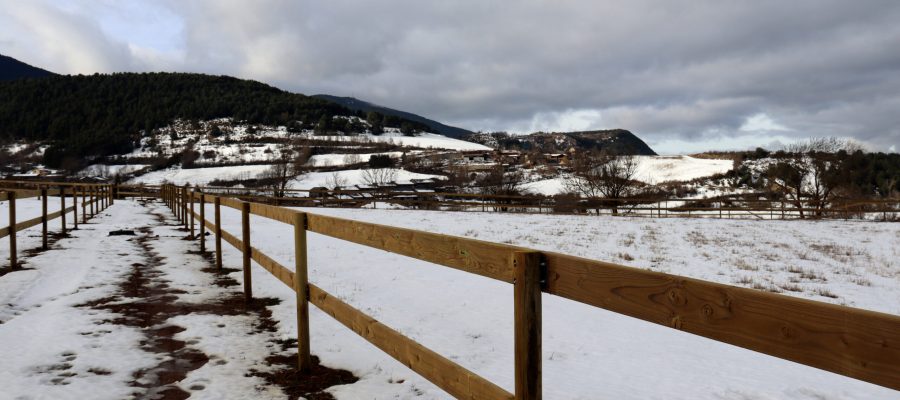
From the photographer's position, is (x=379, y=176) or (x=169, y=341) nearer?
(x=169, y=341)

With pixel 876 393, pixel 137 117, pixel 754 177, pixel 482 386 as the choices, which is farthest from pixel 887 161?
pixel 137 117

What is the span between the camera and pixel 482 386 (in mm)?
2373

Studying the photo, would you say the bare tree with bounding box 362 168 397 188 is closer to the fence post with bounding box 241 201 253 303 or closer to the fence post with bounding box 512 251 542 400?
the fence post with bounding box 241 201 253 303

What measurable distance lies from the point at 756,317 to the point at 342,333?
4.68m

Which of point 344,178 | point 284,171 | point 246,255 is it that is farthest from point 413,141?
point 246,255

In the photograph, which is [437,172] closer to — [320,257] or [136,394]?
[320,257]

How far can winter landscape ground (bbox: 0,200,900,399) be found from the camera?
4.21m

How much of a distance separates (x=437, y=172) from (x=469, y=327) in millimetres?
79844

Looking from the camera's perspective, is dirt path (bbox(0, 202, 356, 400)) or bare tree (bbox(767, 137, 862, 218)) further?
bare tree (bbox(767, 137, 862, 218))

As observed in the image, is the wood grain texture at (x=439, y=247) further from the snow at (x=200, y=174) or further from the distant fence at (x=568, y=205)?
the snow at (x=200, y=174)

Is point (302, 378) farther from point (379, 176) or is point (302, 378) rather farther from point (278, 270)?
point (379, 176)

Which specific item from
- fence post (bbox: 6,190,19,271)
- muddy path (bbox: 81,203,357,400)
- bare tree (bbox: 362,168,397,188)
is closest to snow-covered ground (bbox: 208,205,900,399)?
muddy path (bbox: 81,203,357,400)

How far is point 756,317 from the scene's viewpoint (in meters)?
1.51

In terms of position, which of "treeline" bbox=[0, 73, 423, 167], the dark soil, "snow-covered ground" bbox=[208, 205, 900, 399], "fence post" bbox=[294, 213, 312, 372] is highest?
"treeline" bbox=[0, 73, 423, 167]
